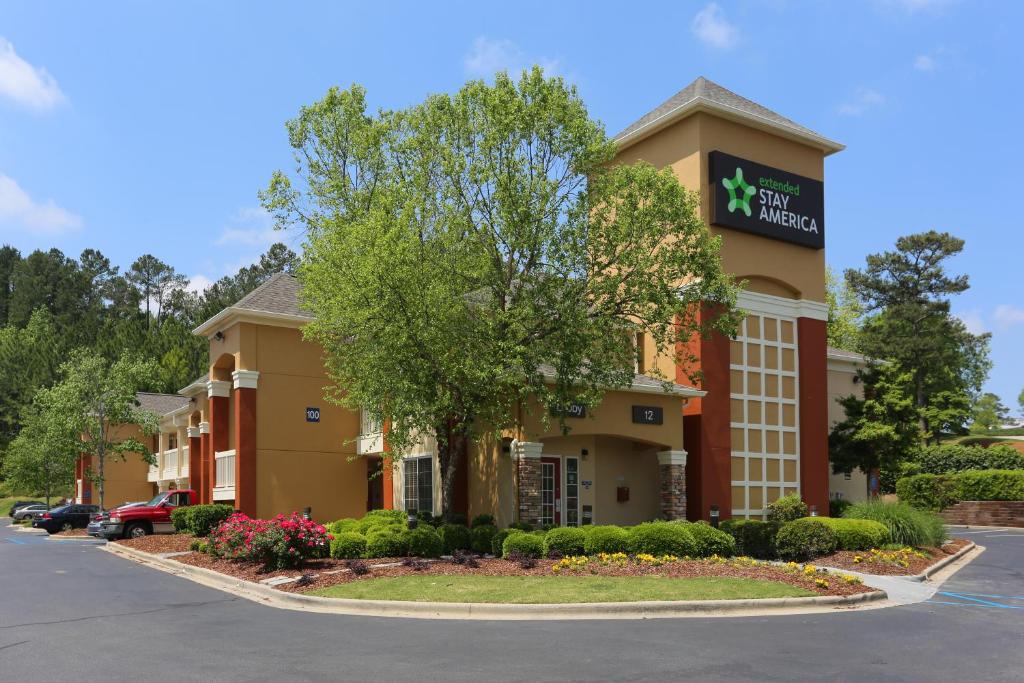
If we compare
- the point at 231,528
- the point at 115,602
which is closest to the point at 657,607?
the point at 115,602

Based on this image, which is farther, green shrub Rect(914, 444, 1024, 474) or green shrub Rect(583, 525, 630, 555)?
green shrub Rect(914, 444, 1024, 474)

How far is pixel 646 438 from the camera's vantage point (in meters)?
25.9

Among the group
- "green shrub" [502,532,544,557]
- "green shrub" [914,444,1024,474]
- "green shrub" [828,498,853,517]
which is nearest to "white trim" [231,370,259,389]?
"green shrub" [502,532,544,557]

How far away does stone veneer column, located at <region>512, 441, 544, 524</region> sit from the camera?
75.2 feet

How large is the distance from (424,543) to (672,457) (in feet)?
29.1

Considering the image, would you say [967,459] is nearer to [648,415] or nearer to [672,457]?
[672,457]

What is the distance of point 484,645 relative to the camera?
10984mm

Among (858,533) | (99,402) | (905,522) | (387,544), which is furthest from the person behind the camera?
(99,402)

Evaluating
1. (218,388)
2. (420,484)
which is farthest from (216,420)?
(420,484)

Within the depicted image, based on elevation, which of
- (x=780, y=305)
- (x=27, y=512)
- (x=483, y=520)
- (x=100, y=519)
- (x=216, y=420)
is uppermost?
(x=780, y=305)

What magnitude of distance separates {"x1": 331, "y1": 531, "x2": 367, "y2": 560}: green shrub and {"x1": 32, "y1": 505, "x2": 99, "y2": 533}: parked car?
28.0 metres

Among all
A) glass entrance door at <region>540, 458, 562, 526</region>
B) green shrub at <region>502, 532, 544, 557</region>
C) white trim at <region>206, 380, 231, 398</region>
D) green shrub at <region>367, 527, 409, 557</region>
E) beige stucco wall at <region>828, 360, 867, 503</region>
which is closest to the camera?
A: green shrub at <region>502, 532, 544, 557</region>

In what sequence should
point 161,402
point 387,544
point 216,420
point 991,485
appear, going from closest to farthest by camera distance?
point 387,544, point 216,420, point 991,485, point 161,402

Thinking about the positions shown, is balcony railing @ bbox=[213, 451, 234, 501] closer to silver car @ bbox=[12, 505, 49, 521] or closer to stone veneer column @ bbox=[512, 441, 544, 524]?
stone veneer column @ bbox=[512, 441, 544, 524]
